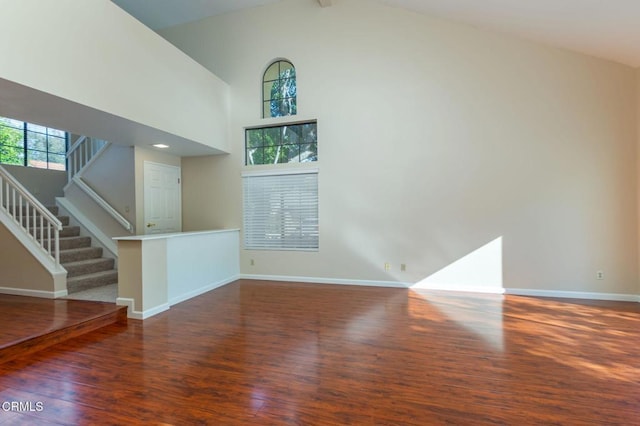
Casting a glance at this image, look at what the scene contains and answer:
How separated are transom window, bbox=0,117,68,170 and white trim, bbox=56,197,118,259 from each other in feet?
4.26

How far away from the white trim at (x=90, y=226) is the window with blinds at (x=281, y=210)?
2280mm

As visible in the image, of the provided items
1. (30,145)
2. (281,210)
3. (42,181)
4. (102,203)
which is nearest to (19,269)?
(102,203)

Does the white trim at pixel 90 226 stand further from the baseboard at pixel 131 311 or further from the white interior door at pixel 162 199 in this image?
the baseboard at pixel 131 311

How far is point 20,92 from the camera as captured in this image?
291cm

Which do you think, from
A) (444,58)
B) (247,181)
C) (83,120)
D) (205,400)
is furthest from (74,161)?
(444,58)

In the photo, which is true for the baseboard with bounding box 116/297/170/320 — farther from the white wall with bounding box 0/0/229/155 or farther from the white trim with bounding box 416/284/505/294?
the white trim with bounding box 416/284/505/294

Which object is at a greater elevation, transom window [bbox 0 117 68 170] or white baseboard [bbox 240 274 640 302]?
transom window [bbox 0 117 68 170]

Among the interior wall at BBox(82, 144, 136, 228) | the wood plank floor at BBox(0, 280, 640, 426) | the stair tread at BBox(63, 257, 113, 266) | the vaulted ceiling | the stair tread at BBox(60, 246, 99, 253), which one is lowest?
the wood plank floor at BBox(0, 280, 640, 426)

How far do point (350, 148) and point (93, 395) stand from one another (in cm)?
448

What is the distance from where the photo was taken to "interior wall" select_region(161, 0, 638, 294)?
4.39 meters

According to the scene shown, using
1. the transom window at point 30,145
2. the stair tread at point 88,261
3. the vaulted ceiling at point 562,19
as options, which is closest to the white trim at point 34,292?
the stair tread at point 88,261

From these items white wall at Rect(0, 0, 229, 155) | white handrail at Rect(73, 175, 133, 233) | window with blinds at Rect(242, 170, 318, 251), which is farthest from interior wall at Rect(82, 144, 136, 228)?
window with blinds at Rect(242, 170, 318, 251)

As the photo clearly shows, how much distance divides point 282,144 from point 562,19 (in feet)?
14.0

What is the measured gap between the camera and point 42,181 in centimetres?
626
